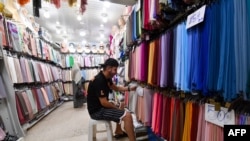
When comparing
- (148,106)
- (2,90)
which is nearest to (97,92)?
(148,106)

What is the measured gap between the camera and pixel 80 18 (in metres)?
6.54

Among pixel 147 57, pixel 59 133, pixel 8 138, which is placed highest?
pixel 147 57

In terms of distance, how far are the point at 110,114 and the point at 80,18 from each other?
5341 millimetres

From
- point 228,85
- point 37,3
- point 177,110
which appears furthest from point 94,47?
point 228,85

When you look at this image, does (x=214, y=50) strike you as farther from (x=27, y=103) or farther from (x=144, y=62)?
(x=27, y=103)

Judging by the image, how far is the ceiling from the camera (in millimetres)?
5609

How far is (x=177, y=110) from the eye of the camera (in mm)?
1637

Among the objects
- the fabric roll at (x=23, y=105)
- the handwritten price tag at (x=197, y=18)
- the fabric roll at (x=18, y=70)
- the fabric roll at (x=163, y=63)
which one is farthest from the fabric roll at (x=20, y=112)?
the handwritten price tag at (x=197, y=18)

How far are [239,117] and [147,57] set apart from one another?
1.49 m

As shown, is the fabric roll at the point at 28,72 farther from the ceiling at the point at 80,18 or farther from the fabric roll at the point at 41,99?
the ceiling at the point at 80,18

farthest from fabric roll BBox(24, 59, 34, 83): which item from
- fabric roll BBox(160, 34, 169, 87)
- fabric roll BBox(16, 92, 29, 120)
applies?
fabric roll BBox(160, 34, 169, 87)

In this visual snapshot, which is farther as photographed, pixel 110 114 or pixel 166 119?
pixel 110 114

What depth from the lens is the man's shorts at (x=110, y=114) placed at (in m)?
2.10

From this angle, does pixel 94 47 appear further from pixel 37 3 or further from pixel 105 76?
pixel 105 76
